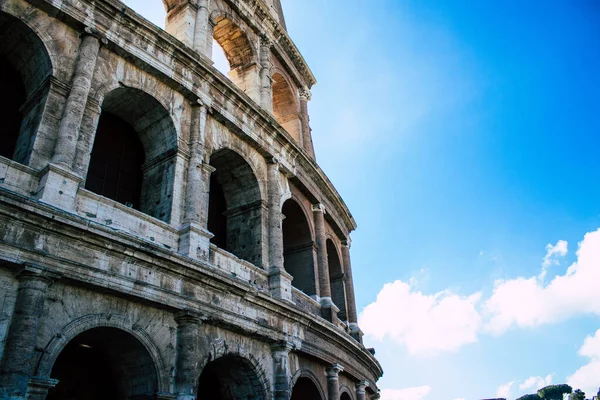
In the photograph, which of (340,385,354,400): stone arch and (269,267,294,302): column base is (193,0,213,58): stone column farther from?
(340,385,354,400): stone arch

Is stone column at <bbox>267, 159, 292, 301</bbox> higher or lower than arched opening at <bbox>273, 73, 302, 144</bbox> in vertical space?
lower

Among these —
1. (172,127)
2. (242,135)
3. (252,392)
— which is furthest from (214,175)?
(252,392)

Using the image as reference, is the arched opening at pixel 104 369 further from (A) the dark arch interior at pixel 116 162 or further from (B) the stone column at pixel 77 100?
(B) the stone column at pixel 77 100

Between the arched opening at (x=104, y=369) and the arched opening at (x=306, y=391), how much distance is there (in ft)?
15.7

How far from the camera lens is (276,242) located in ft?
37.0

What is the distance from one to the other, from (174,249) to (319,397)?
5.32 m

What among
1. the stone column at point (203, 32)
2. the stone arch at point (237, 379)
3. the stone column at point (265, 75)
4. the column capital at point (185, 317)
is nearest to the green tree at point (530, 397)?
the stone column at point (265, 75)

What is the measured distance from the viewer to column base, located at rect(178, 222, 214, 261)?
346 inches

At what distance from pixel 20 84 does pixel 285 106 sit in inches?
366

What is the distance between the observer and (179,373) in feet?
25.7

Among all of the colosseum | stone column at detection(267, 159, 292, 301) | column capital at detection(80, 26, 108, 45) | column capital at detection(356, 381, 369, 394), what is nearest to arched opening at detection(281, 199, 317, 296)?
the colosseum

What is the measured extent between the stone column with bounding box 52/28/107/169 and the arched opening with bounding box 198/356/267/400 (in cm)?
464

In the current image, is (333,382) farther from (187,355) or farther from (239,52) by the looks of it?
(239,52)

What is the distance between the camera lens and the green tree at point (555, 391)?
58.3m
